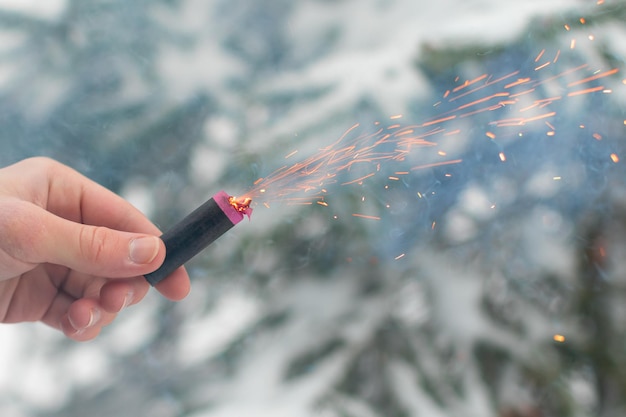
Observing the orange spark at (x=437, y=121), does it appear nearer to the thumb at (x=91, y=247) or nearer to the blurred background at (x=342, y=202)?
the blurred background at (x=342, y=202)

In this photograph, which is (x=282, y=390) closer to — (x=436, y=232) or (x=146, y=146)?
(x=436, y=232)

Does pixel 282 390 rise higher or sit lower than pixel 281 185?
lower

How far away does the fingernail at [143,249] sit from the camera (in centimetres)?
64

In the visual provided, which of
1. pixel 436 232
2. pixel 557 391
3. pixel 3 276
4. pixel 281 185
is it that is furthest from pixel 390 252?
pixel 3 276

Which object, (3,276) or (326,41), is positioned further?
(326,41)

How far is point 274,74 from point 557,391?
26.6 inches

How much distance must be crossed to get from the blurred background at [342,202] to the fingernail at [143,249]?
364mm

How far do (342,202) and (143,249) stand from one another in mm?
404

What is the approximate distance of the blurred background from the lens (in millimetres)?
875

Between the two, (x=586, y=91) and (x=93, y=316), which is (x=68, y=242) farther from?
(x=586, y=91)

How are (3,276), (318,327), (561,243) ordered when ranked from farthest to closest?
(318,327) → (561,243) → (3,276)

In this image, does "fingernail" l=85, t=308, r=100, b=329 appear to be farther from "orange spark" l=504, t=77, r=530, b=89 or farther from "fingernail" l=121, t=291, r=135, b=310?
"orange spark" l=504, t=77, r=530, b=89

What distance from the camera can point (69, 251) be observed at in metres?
0.63

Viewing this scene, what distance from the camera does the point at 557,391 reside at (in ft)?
2.91
